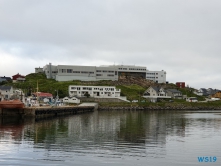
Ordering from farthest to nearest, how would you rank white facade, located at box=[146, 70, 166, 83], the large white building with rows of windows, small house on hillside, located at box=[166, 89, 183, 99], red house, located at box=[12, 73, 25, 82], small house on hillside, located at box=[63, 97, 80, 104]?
white facade, located at box=[146, 70, 166, 83]
red house, located at box=[12, 73, 25, 82]
the large white building with rows of windows
small house on hillside, located at box=[166, 89, 183, 99]
small house on hillside, located at box=[63, 97, 80, 104]

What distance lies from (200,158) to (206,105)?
10453 cm

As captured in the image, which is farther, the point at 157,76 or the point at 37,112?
the point at 157,76

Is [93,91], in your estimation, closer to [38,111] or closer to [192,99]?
[192,99]

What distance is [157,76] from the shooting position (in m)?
154

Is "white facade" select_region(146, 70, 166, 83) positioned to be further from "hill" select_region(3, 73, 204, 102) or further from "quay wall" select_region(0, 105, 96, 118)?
"quay wall" select_region(0, 105, 96, 118)

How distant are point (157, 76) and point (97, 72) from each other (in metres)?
31.4

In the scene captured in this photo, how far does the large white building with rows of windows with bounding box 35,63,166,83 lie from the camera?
136 metres

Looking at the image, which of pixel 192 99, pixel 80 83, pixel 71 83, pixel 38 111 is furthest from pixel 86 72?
pixel 38 111

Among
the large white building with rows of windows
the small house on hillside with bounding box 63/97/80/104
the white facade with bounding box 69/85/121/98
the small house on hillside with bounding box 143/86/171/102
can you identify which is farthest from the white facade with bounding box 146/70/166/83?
the small house on hillside with bounding box 63/97/80/104

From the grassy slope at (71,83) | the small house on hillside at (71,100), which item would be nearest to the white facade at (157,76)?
the grassy slope at (71,83)

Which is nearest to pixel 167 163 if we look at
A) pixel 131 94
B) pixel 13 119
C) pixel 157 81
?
pixel 13 119

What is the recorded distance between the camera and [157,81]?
153375mm

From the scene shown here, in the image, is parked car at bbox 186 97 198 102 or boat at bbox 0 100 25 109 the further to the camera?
parked car at bbox 186 97 198 102

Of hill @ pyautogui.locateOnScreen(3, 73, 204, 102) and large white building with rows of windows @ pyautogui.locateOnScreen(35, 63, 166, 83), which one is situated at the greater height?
large white building with rows of windows @ pyautogui.locateOnScreen(35, 63, 166, 83)
